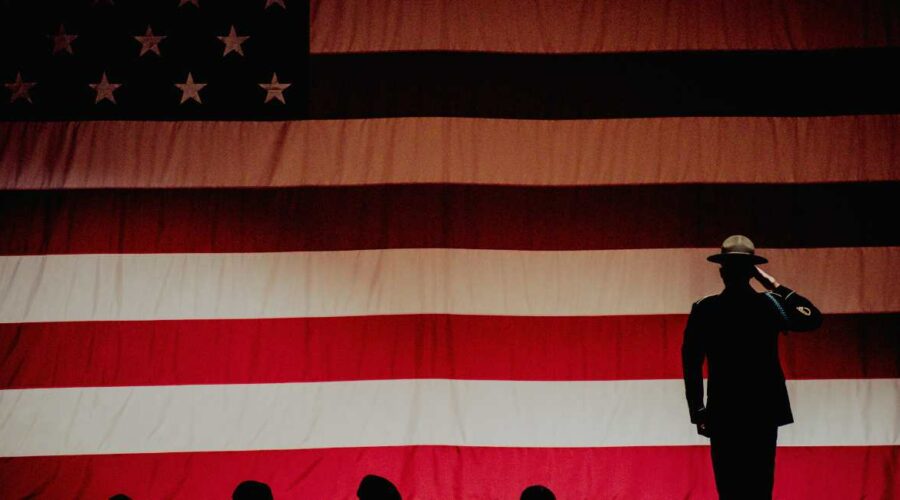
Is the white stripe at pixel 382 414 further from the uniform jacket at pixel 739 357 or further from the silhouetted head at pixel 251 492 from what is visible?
the silhouetted head at pixel 251 492

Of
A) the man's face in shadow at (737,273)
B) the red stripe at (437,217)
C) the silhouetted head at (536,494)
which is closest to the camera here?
the silhouetted head at (536,494)

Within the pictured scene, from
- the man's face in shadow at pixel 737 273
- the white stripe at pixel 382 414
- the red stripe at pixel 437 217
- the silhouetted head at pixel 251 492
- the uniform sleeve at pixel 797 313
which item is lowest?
the silhouetted head at pixel 251 492

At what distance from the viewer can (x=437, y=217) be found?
11.8 ft

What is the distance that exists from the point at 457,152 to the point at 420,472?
1.45 m

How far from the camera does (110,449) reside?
3471 millimetres

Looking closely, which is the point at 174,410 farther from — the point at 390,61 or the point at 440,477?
the point at 390,61

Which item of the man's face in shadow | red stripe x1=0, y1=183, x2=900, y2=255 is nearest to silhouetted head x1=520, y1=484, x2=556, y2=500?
the man's face in shadow

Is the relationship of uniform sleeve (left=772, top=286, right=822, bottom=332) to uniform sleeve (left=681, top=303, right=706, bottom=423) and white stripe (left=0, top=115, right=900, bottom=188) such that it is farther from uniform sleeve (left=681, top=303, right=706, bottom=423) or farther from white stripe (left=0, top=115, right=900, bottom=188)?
white stripe (left=0, top=115, right=900, bottom=188)

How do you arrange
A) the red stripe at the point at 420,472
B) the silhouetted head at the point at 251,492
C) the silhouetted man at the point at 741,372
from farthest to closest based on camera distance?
1. the red stripe at the point at 420,472
2. the silhouetted man at the point at 741,372
3. the silhouetted head at the point at 251,492

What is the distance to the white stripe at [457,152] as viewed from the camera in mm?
3578

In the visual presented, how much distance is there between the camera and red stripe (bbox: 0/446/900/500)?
11.3ft

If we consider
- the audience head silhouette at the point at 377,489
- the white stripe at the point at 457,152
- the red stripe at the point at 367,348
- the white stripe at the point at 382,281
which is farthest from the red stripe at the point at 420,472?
the audience head silhouette at the point at 377,489

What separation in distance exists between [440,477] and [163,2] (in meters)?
2.58

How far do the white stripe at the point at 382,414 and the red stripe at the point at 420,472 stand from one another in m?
0.05
